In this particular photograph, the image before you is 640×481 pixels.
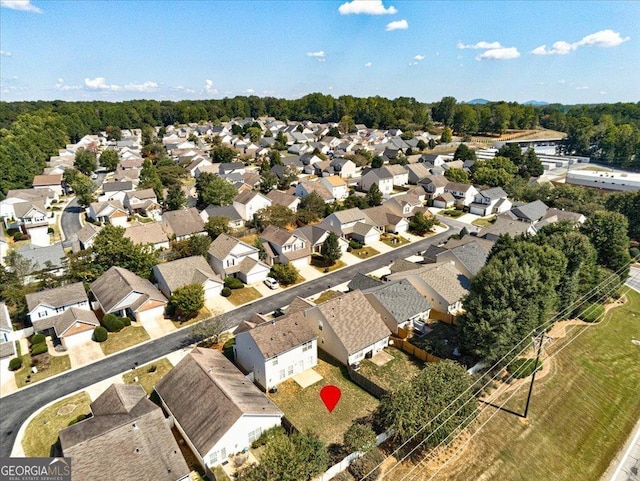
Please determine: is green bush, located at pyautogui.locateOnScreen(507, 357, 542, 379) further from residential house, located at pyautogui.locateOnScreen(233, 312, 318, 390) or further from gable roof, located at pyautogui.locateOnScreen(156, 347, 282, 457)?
gable roof, located at pyautogui.locateOnScreen(156, 347, 282, 457)

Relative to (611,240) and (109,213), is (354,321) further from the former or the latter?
(109,213)

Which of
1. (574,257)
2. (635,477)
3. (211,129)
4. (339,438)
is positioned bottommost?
(635,477)

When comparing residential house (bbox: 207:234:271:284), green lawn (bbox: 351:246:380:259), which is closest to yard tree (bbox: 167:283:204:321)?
residential house (bbox: 207:234:271:284)

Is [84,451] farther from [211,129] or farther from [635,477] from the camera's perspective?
[211,129]

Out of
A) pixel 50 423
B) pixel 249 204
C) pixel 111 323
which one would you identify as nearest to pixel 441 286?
pixel 111 323

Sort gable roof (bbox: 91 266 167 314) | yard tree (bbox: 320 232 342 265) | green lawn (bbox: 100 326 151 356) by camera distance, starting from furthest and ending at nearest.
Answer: yard tree (bbox: 320 232 342 265) → gable roof (bbox: 91 266 167 314) → green lawn (bbox: 100 326 151 356)

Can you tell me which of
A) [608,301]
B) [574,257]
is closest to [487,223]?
[608,301]
